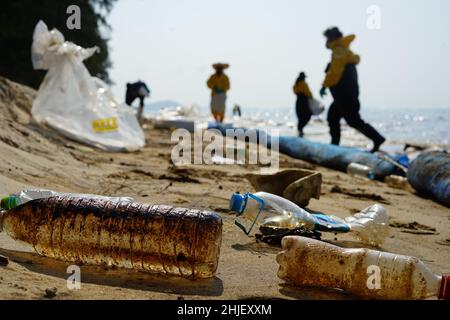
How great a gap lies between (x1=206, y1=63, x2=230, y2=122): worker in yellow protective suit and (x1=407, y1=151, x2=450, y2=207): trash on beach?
8979mm

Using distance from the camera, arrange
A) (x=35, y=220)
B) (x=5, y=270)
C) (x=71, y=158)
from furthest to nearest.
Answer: (x=71, y=158), (x=35, y=220), (x=5, y=270)

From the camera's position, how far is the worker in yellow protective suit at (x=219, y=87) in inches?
584

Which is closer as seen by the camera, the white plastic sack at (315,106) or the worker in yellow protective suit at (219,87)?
the white plastic sack at (315,106)

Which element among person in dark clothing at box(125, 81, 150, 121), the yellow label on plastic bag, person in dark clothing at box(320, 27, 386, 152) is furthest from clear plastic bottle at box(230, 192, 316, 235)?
person in dark clothing at box(125, 81, 150, 121)

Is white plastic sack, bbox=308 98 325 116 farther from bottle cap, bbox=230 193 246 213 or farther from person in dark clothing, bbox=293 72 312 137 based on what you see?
bottle cap, bbox=230 193 246 213

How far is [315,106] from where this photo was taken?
1334 centimetres

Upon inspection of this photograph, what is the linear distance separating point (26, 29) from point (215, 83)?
6210 mm

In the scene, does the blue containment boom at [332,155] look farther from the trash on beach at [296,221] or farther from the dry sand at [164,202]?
the trash on beach at [296,221]

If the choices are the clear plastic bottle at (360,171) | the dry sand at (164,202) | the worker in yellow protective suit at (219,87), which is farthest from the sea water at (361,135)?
the dry sand at (164,202)

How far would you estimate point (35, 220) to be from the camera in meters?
2.46

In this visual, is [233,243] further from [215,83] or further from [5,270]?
[215,83]

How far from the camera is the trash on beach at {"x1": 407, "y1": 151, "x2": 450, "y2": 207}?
5508 mm

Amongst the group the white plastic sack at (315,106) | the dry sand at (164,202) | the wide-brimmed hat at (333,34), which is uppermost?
the wide-brimmed hat at (333,34)
